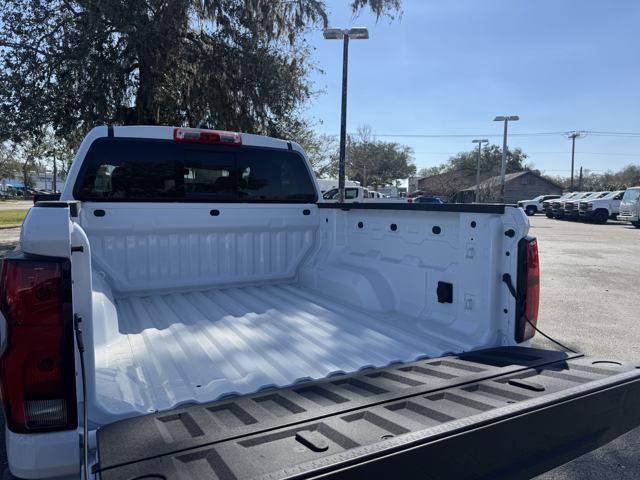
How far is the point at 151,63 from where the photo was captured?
11828mm

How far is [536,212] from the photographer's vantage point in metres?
44.8

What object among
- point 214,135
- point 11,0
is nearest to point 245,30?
point 11,0

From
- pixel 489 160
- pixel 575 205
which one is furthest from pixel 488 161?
pixel 575 205

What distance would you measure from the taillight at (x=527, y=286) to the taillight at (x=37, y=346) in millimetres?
2263

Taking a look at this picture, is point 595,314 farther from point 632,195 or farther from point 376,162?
point 376,162

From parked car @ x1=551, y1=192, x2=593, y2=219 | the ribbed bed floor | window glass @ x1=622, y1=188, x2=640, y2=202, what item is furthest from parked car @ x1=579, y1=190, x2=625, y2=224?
the ribbed bed floor

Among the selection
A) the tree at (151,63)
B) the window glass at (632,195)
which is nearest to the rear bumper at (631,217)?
the window glass at (632,195)

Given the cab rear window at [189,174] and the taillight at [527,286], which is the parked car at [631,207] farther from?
the taillight at [527,286]

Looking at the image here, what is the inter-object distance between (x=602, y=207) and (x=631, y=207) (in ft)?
14.0

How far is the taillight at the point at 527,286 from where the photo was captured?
262 cm

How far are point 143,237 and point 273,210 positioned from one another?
118 centimetres

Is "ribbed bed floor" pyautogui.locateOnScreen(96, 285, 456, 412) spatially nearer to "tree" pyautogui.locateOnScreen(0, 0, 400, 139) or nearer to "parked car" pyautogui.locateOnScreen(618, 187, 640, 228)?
"tree" pyautogui.locateOnScreen(0, 0, 400, 139)

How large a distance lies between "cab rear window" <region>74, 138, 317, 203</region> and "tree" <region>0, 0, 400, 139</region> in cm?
897

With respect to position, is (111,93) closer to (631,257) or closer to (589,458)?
(589,458)
